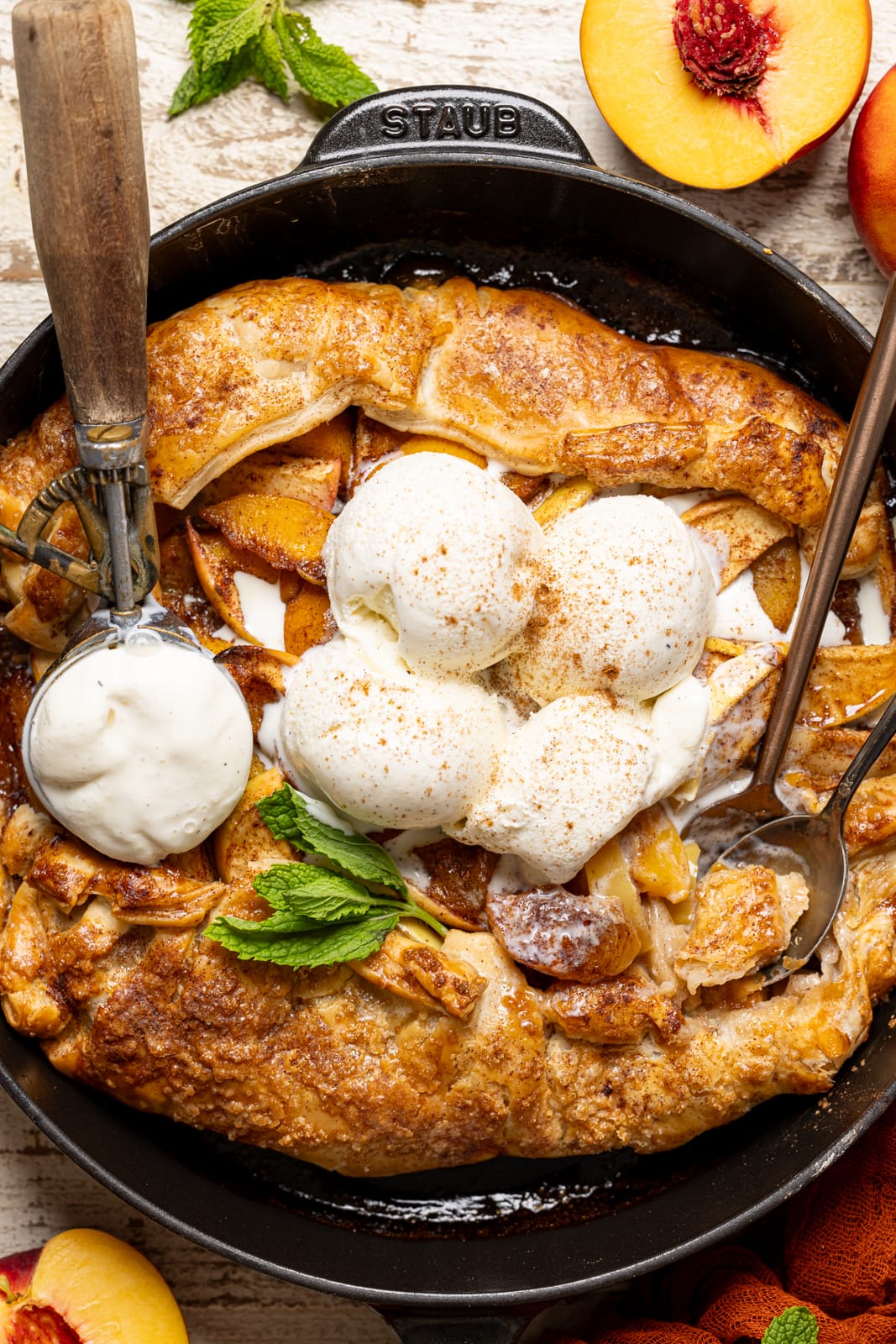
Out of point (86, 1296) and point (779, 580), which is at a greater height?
point (779, 580)

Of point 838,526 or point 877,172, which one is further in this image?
point 877,172

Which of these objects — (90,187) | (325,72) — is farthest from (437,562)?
(325,72)

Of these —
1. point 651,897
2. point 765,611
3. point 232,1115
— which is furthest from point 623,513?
point 232,1115

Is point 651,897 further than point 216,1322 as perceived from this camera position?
No

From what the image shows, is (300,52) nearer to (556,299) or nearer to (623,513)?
(556,299)

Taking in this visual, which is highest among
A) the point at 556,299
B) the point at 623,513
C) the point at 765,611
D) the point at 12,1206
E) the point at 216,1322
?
the point at 556,299

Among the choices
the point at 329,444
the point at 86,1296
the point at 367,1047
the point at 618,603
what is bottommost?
the point at 86,1296

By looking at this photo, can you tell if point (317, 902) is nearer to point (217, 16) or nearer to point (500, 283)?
point (500, 283)
